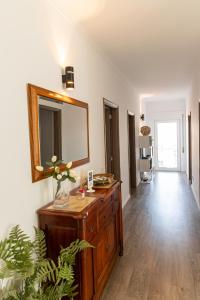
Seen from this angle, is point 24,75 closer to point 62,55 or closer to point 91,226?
point 62,55

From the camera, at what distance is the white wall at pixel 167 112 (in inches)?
343

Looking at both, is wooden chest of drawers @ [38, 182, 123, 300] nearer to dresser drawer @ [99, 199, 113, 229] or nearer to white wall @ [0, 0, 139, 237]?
dresser drawer @ [99, 199, 113, 229]

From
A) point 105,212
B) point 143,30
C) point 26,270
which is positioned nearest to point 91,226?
point 105,212

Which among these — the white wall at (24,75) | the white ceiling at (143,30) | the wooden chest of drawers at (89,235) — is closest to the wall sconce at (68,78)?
the white wall at (24,75)

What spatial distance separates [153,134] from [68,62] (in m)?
7.15

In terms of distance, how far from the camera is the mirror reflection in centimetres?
197

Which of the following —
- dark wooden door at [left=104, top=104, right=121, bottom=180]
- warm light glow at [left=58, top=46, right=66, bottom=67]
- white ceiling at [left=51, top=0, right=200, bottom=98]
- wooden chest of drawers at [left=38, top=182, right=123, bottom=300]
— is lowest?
wooden chest of drawers at [left=38, top=182, right=123, bottom=300]

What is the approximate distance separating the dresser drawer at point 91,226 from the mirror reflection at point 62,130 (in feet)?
1.86

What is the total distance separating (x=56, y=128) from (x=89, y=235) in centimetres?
98

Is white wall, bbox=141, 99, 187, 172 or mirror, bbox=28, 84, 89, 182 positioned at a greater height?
white wall, bbox=141, 99, 187, 172

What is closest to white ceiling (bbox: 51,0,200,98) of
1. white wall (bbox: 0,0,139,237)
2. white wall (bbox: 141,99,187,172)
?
white wall (bbox: 0,0,139,237)

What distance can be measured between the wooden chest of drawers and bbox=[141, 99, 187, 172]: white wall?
6891 mm

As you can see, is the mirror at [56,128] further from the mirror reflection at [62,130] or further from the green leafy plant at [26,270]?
the green leafy plant at [26,270]

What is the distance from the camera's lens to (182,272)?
2523 mm
